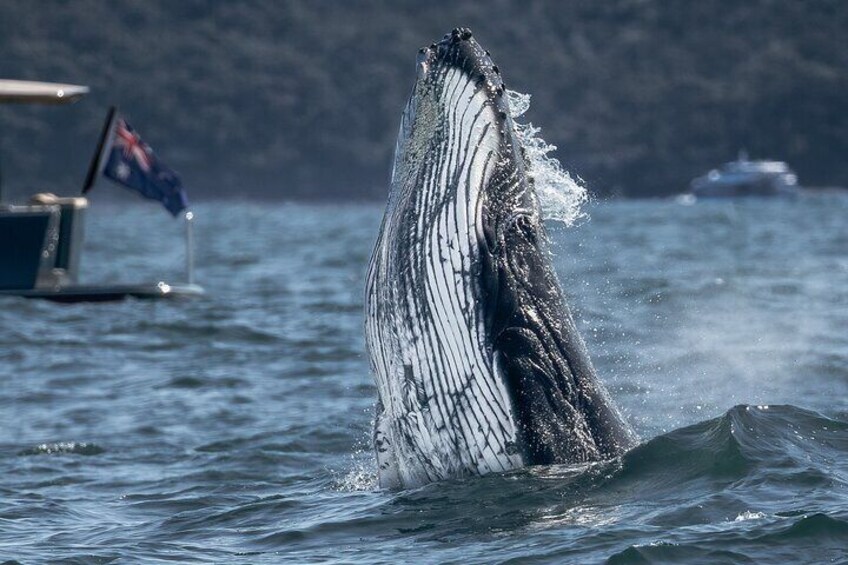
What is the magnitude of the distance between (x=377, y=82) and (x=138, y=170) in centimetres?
10251

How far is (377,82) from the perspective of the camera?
4902 inches

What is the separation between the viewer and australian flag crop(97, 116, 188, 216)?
22250 millimetres

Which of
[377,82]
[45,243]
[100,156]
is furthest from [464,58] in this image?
[377,82]

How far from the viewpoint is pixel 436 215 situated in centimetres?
733

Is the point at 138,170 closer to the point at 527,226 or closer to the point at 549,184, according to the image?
the point at 549,184

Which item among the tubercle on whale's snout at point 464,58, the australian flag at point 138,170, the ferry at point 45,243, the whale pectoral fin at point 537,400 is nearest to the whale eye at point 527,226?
the whale pectoral fin at point 537,400

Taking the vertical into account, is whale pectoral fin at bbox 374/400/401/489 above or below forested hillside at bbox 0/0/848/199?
below

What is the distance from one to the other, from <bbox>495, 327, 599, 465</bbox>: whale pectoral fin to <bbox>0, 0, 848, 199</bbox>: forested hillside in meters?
105

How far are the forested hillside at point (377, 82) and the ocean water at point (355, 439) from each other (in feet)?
304

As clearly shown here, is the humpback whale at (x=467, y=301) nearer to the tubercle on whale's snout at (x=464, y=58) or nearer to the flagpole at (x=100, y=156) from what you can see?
the tubercle on whale's snout at (x=464, y=58)

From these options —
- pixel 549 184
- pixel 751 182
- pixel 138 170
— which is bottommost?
pixel 549 184

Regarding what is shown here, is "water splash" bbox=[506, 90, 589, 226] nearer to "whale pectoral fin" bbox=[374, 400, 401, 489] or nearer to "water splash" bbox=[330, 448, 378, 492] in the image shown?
"whale pectoral fin" bbox=[374, 400, 401, 489]

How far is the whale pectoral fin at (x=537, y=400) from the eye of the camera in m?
7.33

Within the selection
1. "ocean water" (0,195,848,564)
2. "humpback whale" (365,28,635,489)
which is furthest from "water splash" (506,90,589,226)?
"ocean water" (0,195,848,564)
